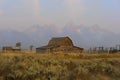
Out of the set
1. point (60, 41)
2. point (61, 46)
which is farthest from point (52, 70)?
point (60, 41)

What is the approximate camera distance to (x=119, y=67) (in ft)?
99.4

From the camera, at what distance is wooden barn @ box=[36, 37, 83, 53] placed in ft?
259

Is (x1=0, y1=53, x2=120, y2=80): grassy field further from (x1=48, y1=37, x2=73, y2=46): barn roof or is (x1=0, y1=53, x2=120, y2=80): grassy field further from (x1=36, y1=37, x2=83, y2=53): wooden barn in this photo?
(x1=48, y1=37, x2=73, y2=46): barn roof

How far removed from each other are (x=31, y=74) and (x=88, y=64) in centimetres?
663

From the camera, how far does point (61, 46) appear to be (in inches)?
3155

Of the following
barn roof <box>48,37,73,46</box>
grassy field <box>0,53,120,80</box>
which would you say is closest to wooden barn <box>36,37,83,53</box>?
barn roof <box>48,37,73,46</box>

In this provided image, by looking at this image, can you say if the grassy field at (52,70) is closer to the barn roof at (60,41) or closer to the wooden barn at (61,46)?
the wooden barn at (61,46)

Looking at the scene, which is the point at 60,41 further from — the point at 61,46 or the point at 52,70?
the point at 52,70

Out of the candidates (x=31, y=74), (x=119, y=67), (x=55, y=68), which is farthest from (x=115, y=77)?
(x=31, y=74)

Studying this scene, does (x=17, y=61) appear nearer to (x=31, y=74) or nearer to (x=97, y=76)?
(x=31, y=74)

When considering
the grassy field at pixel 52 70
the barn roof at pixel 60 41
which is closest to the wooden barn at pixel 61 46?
the barn roof at pixel 60 41

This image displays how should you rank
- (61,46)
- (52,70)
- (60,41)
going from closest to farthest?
1. (52,70)
2. (61,46)
3. (60,41)

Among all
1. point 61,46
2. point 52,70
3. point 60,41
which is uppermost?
point 60,41

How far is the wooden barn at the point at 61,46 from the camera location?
7886 cm
